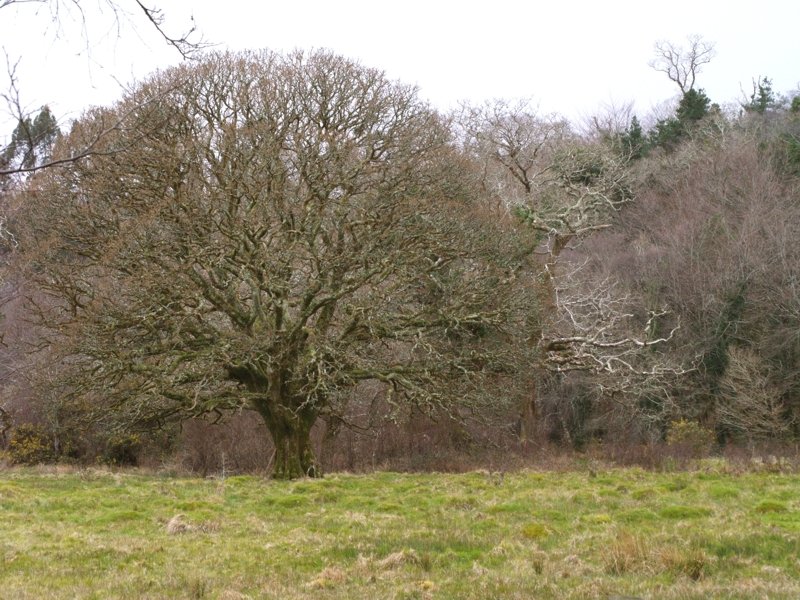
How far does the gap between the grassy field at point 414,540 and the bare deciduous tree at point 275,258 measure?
343 cm

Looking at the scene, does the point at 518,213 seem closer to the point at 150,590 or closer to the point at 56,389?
the point at 56,389

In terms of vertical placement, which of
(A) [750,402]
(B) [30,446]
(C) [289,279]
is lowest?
(B) [30,446]

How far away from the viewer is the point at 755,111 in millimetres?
56094

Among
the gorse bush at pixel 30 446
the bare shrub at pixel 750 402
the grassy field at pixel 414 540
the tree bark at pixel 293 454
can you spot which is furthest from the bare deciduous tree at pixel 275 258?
the bare shrub at pixel 750 402

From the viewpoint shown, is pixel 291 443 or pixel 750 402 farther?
pixel 750 402

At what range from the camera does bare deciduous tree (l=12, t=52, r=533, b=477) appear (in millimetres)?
17531

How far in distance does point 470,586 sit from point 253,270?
12765 mm

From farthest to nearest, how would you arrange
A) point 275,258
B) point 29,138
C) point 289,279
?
1. point 289,279
2. point 275,258
3. point 29,138

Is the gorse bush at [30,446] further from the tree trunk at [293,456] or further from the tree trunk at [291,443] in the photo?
the tree trunk at [293,456]

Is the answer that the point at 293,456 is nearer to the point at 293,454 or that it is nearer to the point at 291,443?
the point at 293,454

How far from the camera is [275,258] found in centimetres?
1820

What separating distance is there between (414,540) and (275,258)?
10542mm

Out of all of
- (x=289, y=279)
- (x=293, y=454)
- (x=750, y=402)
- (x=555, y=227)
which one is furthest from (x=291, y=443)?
(x=750, y=402)

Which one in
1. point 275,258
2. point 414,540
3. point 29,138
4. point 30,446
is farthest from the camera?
point 30,446
